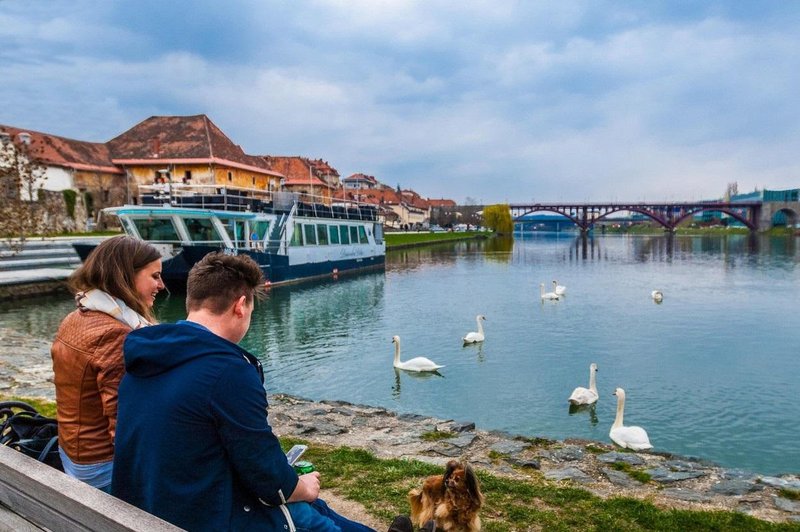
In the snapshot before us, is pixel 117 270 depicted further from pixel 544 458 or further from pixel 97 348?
pixel 544 458

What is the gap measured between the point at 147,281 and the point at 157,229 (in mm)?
27016

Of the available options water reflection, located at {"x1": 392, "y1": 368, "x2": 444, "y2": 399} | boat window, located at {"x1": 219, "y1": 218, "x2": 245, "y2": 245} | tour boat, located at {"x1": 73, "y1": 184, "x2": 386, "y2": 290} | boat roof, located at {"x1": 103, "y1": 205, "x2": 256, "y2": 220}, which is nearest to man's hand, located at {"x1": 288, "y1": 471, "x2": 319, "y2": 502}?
water reflection, located at {"x1": 392, "y1": 368, "x2": 444, "y2": 399}

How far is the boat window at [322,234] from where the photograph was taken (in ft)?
122

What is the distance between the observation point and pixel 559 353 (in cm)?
1634

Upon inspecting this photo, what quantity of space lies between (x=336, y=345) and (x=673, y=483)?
41.9 ft

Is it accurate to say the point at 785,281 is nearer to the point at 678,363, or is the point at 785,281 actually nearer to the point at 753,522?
the point at 678,363

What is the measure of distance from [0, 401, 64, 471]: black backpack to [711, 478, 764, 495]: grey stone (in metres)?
6.49

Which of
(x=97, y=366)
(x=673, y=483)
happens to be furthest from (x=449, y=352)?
(x=97, y=366)

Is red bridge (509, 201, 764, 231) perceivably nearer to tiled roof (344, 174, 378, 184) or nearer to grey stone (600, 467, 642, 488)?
tiled roof (344, 174, 378, 184)

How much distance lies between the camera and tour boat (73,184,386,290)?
26781 millimetres

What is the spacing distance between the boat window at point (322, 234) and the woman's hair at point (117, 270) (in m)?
33.8

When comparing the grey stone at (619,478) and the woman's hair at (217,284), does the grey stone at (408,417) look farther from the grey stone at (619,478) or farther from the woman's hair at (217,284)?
the woman's hair at (217,284)

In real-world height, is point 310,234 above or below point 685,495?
above

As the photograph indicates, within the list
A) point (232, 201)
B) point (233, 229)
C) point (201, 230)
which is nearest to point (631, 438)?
point (201, 230)
